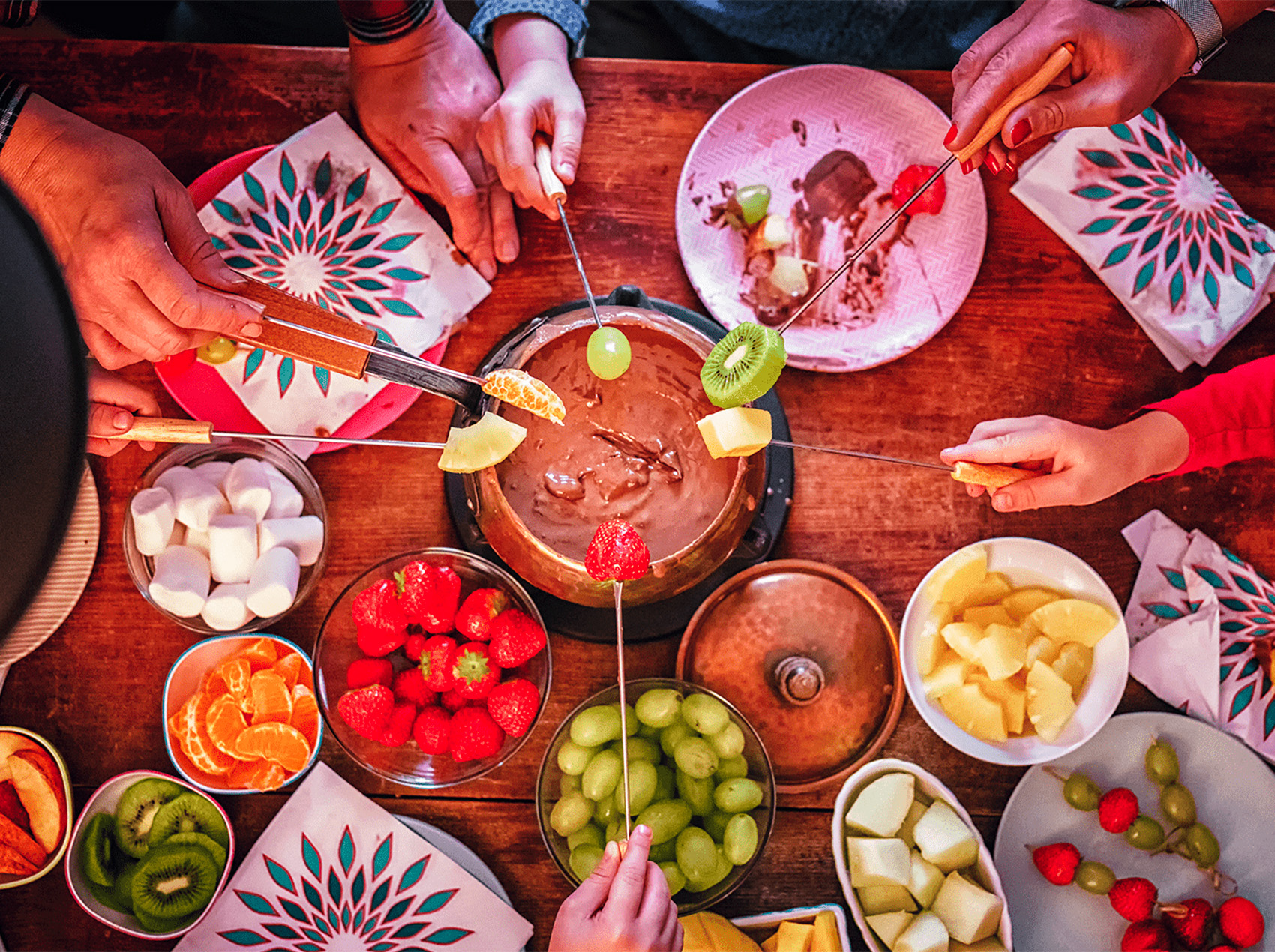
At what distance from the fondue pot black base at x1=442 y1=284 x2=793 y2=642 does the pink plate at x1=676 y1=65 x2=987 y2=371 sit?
0.08 metres

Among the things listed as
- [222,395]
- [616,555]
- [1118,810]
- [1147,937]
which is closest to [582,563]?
[616,555]

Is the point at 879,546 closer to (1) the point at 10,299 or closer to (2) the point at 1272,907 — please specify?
(2) the point at 1272,907

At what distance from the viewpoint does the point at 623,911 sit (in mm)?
989

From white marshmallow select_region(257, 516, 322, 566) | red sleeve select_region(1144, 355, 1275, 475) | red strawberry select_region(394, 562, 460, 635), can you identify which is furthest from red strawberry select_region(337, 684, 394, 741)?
red sleeve select_region(1144, 355, 1275, 475)

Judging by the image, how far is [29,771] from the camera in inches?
48.7

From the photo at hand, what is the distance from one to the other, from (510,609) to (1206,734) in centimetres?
107

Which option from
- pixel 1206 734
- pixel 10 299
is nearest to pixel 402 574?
pixel 10 299

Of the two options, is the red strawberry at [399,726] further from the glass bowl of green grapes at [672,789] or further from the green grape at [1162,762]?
the green grape at [1162,762]

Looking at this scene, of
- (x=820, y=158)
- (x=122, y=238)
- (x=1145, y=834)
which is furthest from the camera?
(x=820, y=158)

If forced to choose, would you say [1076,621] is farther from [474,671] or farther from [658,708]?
[474,671]

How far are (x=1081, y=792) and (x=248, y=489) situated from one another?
1.32 metres

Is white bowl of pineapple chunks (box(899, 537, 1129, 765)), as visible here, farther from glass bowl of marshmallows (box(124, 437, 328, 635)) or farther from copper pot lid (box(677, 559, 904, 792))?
glass bowl of marshmallows (box(124, 437, 328, 635))

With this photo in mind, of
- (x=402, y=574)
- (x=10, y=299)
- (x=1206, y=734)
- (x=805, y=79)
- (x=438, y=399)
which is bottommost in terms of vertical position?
(x=1206, y=734)

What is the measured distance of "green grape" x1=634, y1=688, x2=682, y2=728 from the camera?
119 centimetres
